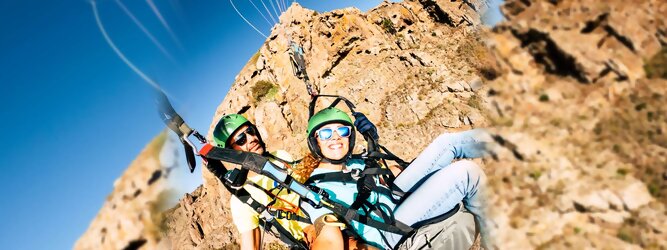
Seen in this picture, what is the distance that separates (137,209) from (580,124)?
4.18 meters

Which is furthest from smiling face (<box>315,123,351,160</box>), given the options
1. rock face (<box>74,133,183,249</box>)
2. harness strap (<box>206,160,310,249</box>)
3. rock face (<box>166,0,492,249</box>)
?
rock face (<box>166,0,492,249</box>)

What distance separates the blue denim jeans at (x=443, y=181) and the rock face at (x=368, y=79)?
14218 mm

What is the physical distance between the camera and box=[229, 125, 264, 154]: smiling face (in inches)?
173

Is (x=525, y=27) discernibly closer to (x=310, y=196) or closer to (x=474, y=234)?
(x=474, y=234)

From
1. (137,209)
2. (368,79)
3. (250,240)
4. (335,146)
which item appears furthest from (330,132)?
(368,79)

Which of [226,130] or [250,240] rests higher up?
[226,130]

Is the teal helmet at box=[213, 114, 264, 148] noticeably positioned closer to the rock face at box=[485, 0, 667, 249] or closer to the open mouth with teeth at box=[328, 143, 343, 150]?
the open mouth with teeth at box=[328, 143, 343, 150]

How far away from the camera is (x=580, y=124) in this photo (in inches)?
150

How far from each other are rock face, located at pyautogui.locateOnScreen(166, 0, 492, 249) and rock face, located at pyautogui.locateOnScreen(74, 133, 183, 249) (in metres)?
16.8

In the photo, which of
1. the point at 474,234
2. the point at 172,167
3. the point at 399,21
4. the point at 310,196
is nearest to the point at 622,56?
the point at 474,234

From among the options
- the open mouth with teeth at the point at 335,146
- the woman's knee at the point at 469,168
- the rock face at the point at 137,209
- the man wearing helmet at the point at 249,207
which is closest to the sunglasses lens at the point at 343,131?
the open mouth with teeth at the point at 335,146

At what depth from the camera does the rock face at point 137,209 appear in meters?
1.27

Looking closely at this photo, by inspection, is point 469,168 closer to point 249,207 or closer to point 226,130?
point 249,207

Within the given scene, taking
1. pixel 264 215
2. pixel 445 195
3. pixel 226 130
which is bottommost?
pixel 445 195
